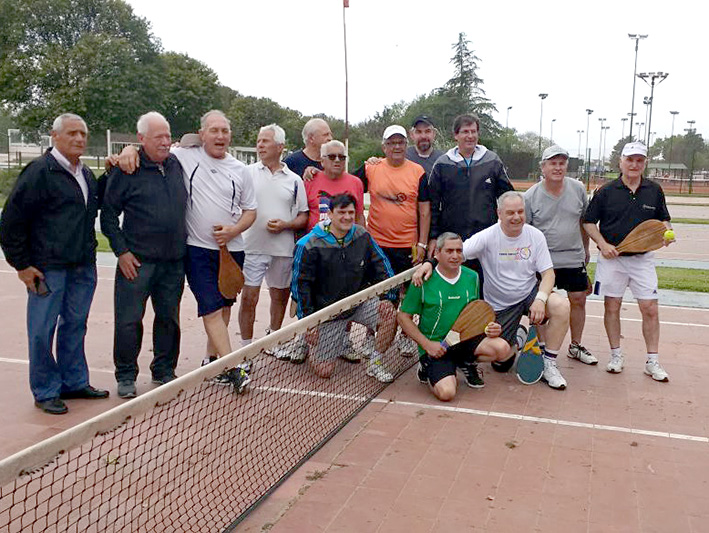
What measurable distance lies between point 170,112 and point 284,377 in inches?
1868

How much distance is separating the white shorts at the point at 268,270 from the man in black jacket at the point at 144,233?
83 cm

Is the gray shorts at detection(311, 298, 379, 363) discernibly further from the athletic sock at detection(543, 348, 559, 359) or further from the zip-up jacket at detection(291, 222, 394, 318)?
the athletic sock at detection(543, 348, 559, 359)

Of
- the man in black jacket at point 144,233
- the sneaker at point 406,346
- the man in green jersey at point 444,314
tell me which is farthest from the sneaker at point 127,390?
the sneaker at point 406,346

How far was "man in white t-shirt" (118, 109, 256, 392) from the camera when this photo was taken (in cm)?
525

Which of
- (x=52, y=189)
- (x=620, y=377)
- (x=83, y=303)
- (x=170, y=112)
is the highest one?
(x=170, y=112)

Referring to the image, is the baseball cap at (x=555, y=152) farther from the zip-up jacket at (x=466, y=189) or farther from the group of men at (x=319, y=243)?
the zip-up jacket at (x=466, y=189)

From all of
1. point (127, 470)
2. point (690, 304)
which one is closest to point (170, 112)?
point (690, 304)

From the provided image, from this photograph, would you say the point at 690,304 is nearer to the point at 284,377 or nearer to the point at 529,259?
the point at 529,259

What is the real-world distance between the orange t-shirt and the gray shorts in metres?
0.74

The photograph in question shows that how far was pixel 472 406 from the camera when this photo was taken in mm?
5285

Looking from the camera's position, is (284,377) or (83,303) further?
(284,377)

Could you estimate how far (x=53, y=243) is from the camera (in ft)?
15.7

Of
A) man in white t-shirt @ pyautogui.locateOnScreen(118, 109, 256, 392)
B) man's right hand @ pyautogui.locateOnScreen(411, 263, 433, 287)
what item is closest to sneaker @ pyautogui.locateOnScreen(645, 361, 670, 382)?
man's right hand @ pyautogui.locateOnScreen(411, 263, 433, 287)

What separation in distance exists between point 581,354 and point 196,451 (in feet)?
12.7
